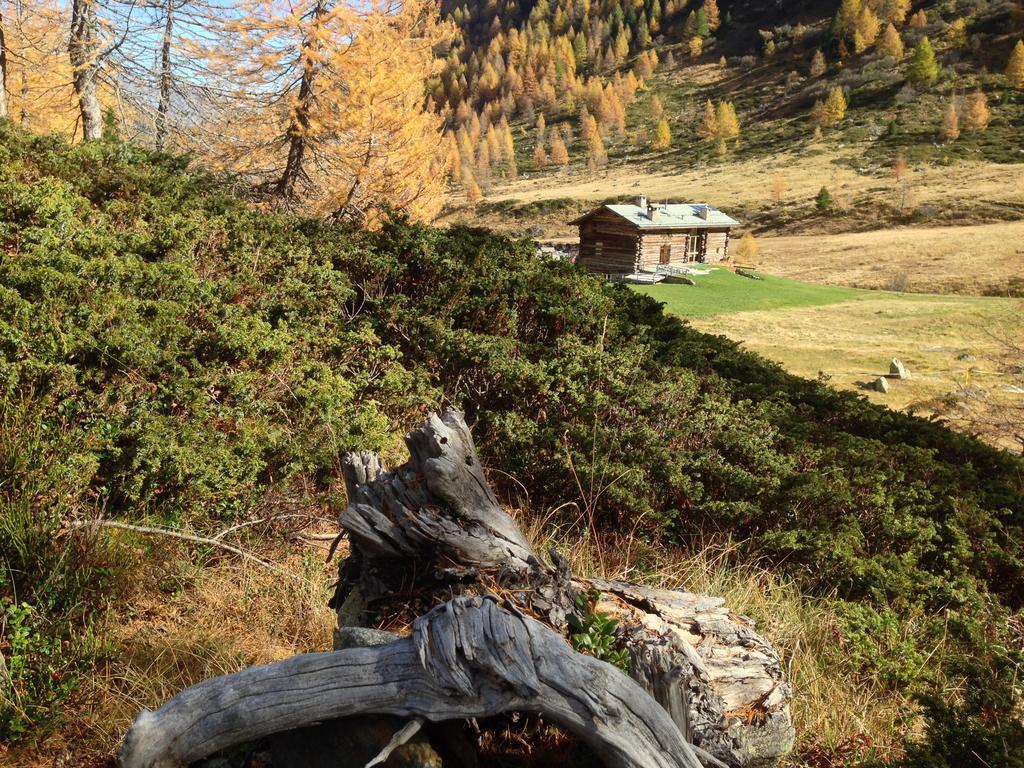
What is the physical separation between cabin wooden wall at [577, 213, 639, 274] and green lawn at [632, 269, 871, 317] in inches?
276

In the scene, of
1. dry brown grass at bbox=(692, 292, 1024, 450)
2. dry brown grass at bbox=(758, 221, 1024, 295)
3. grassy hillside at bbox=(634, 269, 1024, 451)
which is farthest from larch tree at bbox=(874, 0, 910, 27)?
dry brown grass at bbox=(692, 292, 1024, 450)

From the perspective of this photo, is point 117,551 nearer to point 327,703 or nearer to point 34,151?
point 327,703

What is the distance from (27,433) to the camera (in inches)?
133

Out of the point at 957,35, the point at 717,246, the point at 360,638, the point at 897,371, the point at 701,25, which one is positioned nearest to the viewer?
the point at 360,638

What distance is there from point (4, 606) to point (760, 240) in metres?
68.1

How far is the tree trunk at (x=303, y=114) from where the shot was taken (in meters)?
13.5

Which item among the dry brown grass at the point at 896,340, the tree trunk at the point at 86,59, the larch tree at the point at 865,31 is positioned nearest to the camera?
the tree trunk at the point at 86,59

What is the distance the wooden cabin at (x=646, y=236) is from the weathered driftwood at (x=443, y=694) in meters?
42.8

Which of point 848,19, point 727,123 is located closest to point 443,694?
point 727,123

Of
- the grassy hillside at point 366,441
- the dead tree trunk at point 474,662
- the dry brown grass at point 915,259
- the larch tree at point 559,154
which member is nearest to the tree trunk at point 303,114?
the grassy hillside at point 366,441

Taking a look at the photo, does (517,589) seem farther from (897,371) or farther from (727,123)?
(727,123)

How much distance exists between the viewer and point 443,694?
76.7 inches

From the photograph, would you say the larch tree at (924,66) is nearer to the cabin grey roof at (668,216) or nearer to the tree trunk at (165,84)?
the cabin grey roof at (668,216)

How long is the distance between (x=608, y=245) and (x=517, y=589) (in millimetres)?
46294
